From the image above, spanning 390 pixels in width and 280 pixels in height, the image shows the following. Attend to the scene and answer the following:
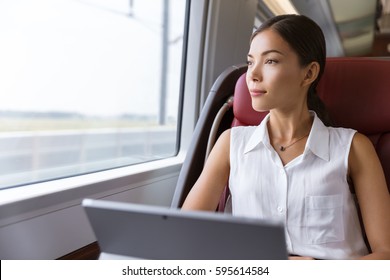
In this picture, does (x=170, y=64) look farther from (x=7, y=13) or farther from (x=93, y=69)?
(x=7, y=13)

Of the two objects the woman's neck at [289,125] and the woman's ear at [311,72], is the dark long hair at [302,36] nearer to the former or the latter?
the woman's ear at [311,72]

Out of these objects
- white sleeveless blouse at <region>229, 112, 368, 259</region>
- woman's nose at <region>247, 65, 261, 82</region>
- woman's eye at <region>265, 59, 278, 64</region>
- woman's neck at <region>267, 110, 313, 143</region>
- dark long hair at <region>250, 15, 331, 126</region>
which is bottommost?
white sleeveless blouse at <region>229, 112, 368, 259</region>

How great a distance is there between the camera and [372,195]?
2.79ft

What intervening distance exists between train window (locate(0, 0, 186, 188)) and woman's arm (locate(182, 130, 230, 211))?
1.75 ft

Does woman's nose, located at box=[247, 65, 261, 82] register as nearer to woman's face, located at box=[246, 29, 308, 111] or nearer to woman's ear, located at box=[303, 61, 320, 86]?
woman's face, located at box=[246, 29, 308, 111]

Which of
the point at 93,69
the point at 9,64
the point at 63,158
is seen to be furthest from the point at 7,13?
the point at 63,158

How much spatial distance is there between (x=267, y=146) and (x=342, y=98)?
1.05 ft

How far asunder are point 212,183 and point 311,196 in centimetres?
27

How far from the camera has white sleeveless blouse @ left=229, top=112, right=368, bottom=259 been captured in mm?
886

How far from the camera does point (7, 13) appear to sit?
1054 mm

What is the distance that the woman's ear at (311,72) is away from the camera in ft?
3.14

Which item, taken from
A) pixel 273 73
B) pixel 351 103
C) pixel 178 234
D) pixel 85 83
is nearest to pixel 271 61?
pixel 273 73

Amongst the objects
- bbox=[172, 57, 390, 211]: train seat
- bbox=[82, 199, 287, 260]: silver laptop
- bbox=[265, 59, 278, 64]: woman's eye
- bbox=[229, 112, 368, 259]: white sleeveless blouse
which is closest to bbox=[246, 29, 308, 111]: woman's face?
bbox=[265, 59, 278, 64]: woman's eye

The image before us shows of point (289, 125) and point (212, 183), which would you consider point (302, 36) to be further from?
point (212, 183)
